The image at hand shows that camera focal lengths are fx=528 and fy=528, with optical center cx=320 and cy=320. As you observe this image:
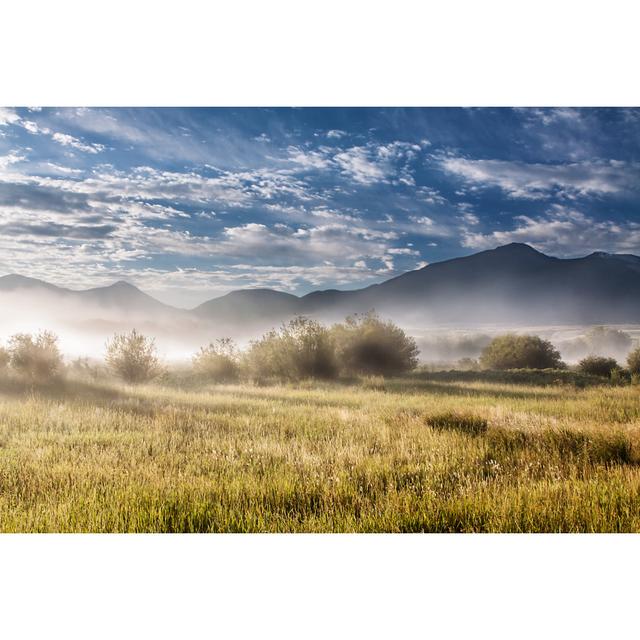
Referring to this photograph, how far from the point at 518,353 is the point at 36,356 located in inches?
218

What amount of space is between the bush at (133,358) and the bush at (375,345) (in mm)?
2159

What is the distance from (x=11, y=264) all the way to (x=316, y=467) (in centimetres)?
402

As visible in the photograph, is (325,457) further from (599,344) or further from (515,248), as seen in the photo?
(599,344)

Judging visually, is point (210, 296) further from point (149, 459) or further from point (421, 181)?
point (421, 181)

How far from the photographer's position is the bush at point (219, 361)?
6.08 meters

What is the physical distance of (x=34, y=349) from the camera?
19.7ft

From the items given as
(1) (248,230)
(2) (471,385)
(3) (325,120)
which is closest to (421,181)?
(3) (325,120)

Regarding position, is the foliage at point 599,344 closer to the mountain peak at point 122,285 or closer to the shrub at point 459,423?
the shrub at point 459,423

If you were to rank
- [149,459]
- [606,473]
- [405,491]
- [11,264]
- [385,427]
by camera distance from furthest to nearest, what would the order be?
1. [11,264]
2. [385,427]
3. [149,459]
4. [606,473]
5. [405,491]

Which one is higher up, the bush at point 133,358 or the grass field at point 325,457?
the bush at point 133,358

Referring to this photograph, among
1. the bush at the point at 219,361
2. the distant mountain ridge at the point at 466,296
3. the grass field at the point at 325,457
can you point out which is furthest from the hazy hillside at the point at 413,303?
the grass field at the point at 325,457

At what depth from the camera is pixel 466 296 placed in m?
6.12

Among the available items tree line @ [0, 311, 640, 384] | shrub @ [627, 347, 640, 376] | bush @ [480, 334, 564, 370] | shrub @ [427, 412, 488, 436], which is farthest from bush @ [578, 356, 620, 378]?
shrub @ [427, 412, 488, 436]

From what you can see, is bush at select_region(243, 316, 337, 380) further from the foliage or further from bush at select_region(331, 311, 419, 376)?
the foliage
